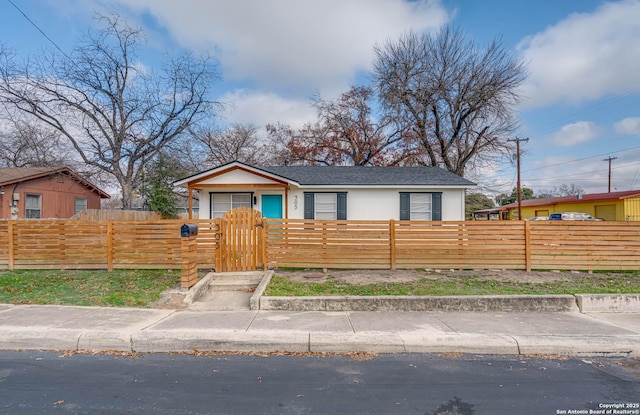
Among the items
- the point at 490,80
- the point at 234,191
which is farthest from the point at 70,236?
the point at 490,80

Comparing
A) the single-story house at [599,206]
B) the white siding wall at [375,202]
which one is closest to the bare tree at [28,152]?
the white siding wall at [375,202]

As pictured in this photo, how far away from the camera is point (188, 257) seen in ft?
24.0

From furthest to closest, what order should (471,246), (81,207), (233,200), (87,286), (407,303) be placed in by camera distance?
(81,207)
(233,200)
(471,246)
(87,286)
(407,303)

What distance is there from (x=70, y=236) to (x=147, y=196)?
50.8 ft

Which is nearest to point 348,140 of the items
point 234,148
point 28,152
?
point 234,148

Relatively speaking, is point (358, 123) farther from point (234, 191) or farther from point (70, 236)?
point (70, 236)

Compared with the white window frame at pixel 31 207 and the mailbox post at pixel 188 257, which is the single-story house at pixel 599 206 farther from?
the white window frame at pixel 31 207

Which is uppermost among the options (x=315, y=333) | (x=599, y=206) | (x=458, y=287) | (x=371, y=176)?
(x=371, y=176)

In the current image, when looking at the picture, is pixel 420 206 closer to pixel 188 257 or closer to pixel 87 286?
pixel 188 257

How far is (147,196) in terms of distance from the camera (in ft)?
79.0

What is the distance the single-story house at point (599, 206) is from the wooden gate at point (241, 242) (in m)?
33.4

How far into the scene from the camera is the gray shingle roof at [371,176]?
45.3 ft

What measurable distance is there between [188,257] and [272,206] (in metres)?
6.99

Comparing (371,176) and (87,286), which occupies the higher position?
(371,176)
